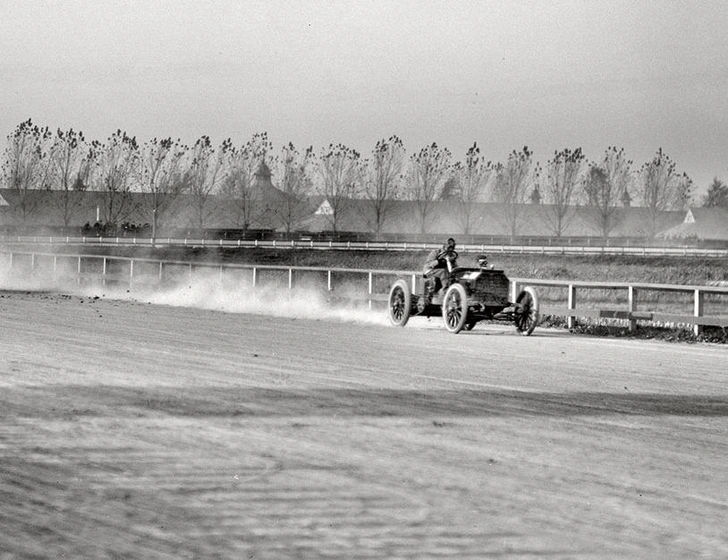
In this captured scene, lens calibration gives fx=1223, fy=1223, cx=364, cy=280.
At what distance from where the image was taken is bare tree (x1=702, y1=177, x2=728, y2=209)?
17538 centimetres

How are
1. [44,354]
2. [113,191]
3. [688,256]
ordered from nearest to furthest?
[44,354]
[688,256]
[113,191]

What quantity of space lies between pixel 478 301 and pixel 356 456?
13.0 meters

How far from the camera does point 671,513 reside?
21.8 feet

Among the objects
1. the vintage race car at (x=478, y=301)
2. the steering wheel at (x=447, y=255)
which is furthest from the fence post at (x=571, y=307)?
the steering wheel at (x=447, y=255)

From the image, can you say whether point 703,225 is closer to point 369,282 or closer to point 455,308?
point 369,282

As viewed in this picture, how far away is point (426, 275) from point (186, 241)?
6146 cm

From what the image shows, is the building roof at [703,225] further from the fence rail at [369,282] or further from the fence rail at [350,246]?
the fence rail at [369,282]

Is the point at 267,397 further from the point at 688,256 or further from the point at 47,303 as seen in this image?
the point at 688,256

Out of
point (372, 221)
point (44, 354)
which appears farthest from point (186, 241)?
point (44, 354)

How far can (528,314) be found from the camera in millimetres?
21234

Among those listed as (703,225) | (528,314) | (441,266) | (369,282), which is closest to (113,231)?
(369,282)

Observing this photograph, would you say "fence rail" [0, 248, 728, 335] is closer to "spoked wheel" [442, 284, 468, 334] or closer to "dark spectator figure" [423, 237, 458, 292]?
"dark spectator figure" [423, 237, 458, 292]

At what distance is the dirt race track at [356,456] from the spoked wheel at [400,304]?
653 cm

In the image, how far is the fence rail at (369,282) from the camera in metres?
21.5
